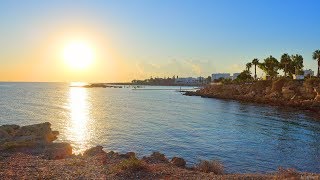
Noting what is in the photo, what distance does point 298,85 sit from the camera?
339 feet

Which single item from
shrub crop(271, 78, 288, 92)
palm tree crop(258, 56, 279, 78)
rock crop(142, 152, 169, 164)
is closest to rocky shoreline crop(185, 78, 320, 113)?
shrub crop(271, 78, 288, 92)

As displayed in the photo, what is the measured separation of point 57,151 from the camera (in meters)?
28.1

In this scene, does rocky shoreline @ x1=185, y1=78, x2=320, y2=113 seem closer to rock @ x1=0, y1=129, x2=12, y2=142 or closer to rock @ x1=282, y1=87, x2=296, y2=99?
rock @ x1=282, y1=87, x2=296, y2=99

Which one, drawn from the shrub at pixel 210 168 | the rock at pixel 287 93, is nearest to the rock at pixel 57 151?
the shrub at pixel 210 168

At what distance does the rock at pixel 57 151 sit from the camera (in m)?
26.4

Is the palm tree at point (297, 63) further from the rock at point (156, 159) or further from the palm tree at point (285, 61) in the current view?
the rock at point (156, 159)

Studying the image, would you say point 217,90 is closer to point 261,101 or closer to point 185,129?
point 261,101

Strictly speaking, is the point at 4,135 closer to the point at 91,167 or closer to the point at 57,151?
the point at 57,151

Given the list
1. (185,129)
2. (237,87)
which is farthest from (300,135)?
(237,87)

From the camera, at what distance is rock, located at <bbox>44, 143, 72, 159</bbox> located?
26.4 metres

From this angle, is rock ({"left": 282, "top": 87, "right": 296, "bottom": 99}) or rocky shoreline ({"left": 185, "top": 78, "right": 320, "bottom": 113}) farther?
rock ({"left": 282, "top": 87, "right": 296, "bottom": 99})

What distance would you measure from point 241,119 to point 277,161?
33816 mm

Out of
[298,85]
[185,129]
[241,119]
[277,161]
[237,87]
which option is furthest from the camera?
[237,87]

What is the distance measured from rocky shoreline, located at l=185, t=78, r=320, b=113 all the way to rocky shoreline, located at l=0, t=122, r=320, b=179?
6272 centimetres
